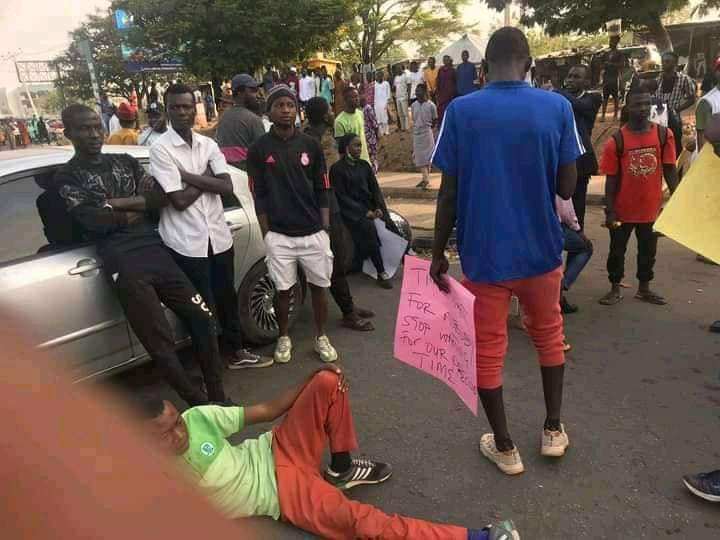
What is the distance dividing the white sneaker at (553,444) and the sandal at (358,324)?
6.25 feet

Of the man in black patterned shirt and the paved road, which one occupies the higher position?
the man in black patterned shirt

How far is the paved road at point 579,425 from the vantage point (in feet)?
8.05

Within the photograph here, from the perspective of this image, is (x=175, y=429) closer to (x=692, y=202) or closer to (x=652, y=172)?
(x=692, y=202)

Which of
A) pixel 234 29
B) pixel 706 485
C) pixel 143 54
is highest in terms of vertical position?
pixel 234 29

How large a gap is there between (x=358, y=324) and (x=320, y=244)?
929 millimetres

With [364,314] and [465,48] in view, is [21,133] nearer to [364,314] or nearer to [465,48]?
[465,48]

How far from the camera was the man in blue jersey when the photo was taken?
225 centimetres

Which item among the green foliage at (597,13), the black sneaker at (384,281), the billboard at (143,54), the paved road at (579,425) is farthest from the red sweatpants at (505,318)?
the billboard at (143,54)

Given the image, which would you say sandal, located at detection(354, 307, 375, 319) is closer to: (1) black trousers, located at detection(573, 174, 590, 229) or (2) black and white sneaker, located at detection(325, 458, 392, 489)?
(1) black trousers, located at detection(573, 174, 590, 229)

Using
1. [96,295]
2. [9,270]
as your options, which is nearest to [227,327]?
[96,295]

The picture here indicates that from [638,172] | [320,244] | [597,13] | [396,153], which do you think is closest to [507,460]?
[320,244]

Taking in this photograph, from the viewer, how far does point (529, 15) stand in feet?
67.3

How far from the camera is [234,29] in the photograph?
18.2 meters

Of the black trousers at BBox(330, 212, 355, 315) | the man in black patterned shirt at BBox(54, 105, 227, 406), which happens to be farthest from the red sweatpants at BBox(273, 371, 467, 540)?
the black trousers at BBox(330, 212, 355, 315)
